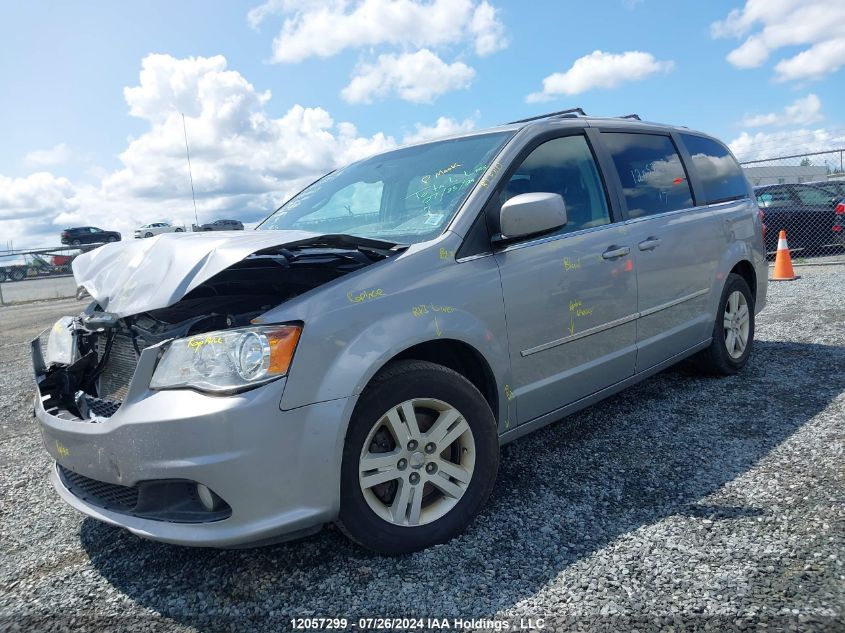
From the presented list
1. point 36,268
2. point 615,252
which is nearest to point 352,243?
point 615,252

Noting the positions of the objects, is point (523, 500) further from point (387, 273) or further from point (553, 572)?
point (387, 273)

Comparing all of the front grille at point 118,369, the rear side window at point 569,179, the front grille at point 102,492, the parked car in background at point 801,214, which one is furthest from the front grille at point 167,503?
the parked car in background at point 801,214

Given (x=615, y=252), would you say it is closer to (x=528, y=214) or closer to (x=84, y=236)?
(x=528, y=214)

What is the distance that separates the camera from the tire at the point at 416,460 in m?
2.27

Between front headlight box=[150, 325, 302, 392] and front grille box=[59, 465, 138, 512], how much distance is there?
47 cm

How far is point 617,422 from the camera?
381cm

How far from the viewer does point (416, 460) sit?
7.97ft

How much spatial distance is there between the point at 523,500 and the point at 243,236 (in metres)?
1.72

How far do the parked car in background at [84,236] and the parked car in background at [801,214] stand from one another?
30.0m

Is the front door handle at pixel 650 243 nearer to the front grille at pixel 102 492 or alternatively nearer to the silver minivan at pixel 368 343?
the silver minivan at pixel 368 343

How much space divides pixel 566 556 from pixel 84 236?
35.3 metres

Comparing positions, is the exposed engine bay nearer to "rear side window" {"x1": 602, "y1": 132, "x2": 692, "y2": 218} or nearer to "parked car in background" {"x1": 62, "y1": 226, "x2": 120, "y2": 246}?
"rear side window" {"x1": 602, "y1": 132, "x2": 692, "y2": 218}

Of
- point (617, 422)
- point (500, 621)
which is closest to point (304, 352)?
point (500, 621)

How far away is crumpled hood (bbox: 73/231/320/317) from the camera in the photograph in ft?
7.17
